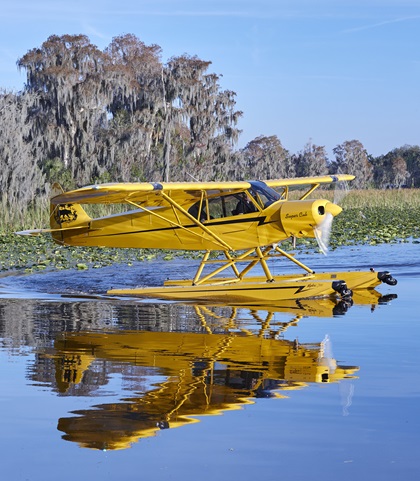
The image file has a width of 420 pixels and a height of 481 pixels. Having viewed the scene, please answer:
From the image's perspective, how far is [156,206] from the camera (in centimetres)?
1574

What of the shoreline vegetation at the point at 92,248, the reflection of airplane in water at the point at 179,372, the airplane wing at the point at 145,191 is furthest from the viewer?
the shoreline vegetation at the point at 92,248

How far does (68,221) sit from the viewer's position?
16.9 metres

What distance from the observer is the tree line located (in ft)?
122

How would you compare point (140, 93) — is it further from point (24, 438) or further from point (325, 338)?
point (24, 438)

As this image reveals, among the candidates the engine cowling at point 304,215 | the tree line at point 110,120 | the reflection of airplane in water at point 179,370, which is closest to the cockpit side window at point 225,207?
the engine cowling at point 304,215

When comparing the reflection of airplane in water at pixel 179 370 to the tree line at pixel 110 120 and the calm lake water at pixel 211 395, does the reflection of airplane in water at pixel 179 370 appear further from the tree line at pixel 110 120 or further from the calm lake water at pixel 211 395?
the tree line at pixel 110 120

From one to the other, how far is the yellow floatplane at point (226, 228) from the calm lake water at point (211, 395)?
1.59 metres

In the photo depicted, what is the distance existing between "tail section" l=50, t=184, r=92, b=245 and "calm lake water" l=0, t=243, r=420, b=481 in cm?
Result: 439

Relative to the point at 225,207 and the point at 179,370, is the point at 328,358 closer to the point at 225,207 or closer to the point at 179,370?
the point at 179,370

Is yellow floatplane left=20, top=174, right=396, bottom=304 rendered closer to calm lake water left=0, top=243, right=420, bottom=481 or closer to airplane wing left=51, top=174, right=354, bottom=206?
airplane wing left=51, top=174, right=354, bottom=206

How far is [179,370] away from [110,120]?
46.3m

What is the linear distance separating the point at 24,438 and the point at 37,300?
8.66m

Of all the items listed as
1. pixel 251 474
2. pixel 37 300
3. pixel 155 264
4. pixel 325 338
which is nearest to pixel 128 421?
pixel 251 474

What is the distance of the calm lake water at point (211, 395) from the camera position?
5.17m
